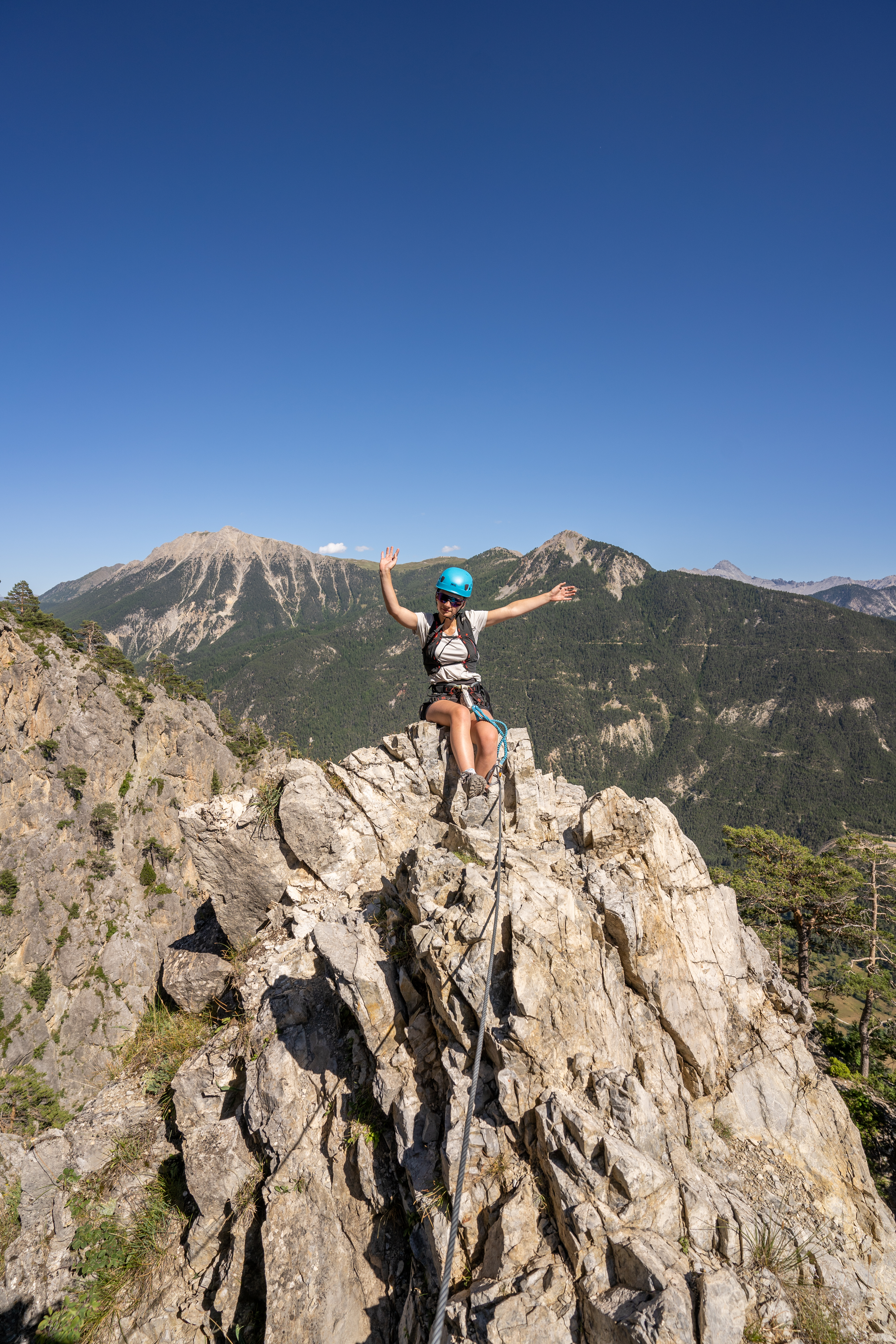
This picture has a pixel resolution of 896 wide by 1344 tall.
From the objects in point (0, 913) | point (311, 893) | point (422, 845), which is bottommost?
point (0, 913)

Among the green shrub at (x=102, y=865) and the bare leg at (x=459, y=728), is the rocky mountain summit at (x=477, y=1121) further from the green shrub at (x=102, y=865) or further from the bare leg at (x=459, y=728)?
the green shrub at (x=102, y=865)

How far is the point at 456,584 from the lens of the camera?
312 inches

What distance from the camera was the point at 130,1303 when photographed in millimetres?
5500

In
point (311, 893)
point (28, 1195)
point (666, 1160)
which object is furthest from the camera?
point (311, 893)

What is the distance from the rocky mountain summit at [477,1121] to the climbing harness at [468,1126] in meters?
0.17

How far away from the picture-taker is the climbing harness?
307 centimetres

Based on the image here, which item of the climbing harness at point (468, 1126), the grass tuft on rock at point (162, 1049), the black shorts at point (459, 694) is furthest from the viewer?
the black shorts at point (459, 694)

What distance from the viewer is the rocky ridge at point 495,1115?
13.9ft

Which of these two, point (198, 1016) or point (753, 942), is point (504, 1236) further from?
point (753, 942)

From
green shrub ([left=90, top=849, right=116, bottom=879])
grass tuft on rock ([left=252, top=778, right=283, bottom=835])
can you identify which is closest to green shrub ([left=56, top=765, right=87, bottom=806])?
green shrub ([left=90, top=849, right=116, bottom=879])

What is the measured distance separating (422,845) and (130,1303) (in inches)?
216

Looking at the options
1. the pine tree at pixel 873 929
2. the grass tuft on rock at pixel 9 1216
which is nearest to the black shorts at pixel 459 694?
the grass tuft on rock at pixel 9 1216

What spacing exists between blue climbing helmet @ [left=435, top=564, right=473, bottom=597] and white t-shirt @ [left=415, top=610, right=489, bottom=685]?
548 mm

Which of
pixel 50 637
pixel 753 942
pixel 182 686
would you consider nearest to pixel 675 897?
pixel 753 942
